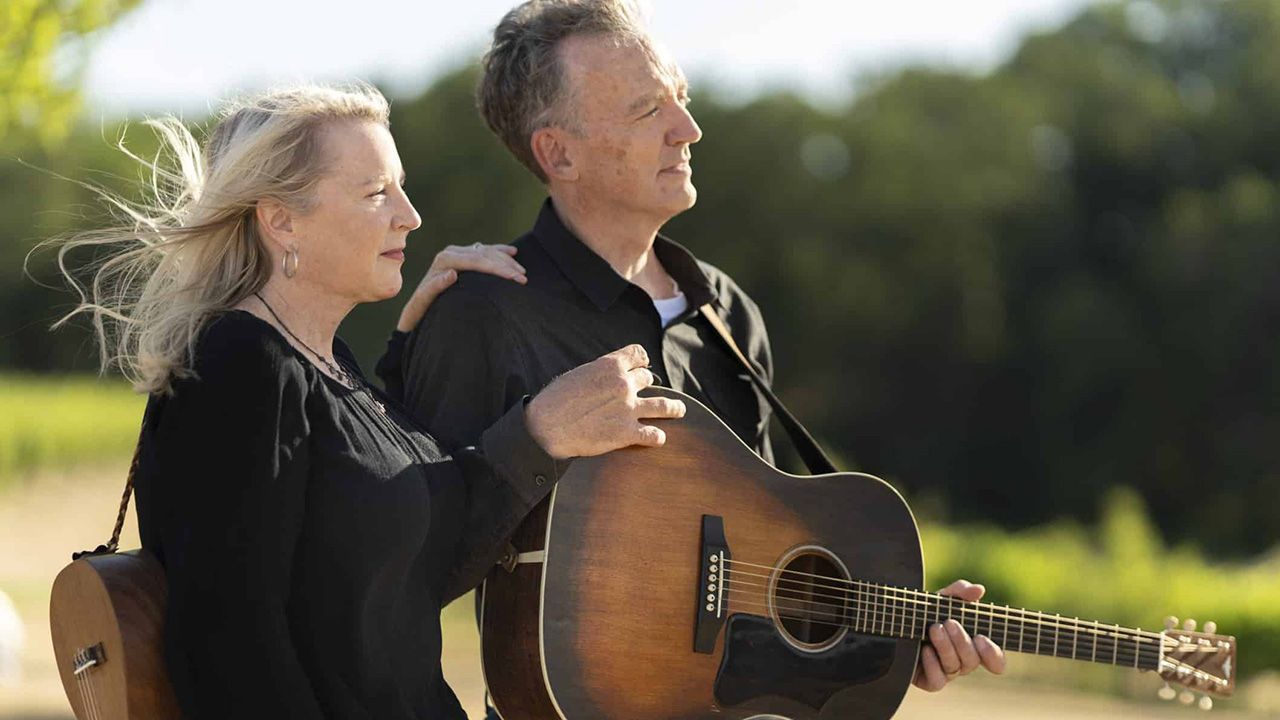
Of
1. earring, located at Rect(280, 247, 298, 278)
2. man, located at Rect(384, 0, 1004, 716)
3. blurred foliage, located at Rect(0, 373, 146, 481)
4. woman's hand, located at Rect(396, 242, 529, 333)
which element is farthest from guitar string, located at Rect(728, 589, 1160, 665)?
blurred foliage, located at Rect(0, 373, 146, 481)

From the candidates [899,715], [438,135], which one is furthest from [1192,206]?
[899,715]

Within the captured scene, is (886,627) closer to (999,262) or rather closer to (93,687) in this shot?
(93,687)

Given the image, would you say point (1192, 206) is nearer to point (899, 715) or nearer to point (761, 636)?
point (899, 715)

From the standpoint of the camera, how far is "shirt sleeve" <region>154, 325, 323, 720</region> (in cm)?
225

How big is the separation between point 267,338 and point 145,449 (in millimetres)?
262

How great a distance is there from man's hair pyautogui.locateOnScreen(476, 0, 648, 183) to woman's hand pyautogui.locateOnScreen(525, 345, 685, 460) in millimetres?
848

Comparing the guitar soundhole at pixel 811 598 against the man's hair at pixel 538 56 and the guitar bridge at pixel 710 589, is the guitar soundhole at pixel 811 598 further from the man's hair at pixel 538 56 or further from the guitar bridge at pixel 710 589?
the man's hair at pixel 538 56

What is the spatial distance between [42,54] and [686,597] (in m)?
4.59

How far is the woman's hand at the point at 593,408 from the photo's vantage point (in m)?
2.82

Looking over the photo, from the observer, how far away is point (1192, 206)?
70.9ft

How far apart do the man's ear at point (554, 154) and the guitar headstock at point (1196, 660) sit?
5.87 feet

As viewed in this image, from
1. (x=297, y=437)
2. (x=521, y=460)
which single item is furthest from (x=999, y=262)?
(x=297, y=437)

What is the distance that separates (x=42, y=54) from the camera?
6371 millimetres

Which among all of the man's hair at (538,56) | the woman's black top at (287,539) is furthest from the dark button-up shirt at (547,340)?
the woman's black top at (287,539)
